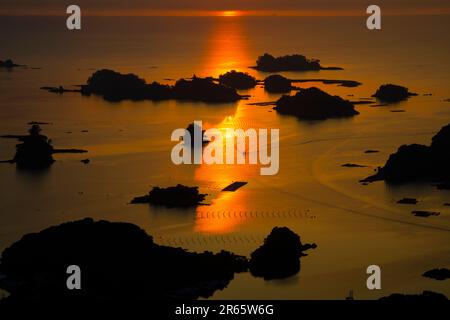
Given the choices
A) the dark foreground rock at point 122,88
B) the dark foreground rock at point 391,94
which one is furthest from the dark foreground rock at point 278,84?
the dark foreground rock at point 391,94

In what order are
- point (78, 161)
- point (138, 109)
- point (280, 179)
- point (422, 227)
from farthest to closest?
point (138, 109), point (78, 161), point (280, 179), point (422, 227)

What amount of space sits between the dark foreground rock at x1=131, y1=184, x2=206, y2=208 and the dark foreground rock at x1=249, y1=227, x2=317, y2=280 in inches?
443

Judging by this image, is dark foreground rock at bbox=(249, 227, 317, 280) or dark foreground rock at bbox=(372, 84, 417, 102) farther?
dark foreground rock at bbox=(372, 84, 417, 102)

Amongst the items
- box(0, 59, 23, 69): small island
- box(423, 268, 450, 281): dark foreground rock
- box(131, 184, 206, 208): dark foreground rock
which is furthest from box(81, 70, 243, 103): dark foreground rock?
box(423, 268, 450, 281): dark foreground rock

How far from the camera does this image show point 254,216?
1960 inches

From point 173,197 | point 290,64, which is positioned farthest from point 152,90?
point 173,197

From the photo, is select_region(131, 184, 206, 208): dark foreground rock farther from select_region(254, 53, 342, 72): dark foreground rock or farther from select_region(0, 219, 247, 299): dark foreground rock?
select_region(254, 53, 342, 72): dark foreground rock

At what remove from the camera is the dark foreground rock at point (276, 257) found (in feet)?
129

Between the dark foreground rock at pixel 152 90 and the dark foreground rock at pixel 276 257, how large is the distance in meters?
57.7

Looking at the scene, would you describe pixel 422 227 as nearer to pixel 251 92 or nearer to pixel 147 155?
pixel 147 155

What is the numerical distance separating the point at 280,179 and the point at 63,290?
26214 mm

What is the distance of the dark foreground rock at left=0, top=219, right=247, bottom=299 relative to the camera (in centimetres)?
3525

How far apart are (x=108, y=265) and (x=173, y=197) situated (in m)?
15.4
